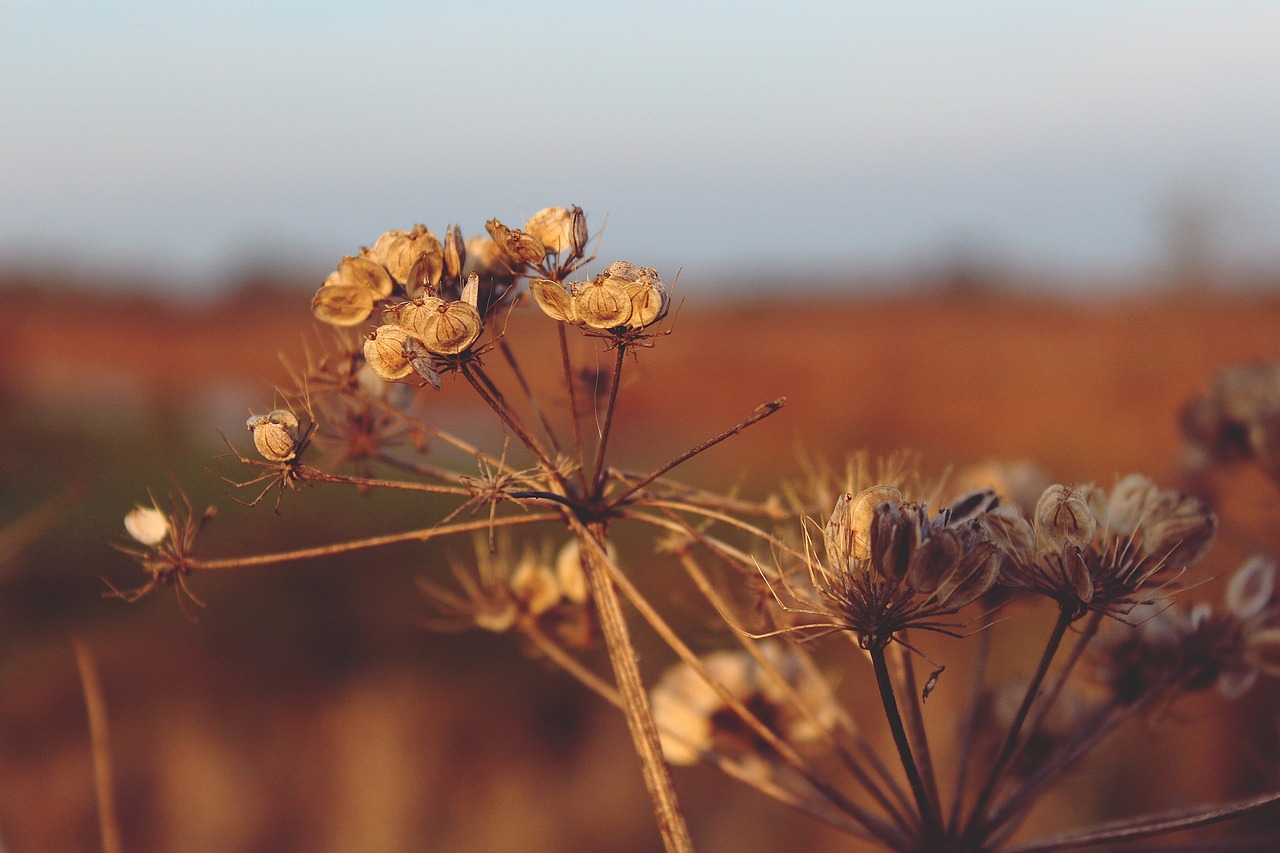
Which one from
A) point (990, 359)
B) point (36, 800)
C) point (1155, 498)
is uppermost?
point (1155, 498)

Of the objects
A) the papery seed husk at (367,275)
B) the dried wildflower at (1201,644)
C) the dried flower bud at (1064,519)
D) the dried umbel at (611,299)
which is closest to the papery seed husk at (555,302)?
the dried umbel at (611,299)

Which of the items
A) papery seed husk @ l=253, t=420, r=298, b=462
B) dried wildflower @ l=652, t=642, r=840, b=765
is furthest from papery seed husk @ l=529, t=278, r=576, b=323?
dried wildflower @ l=652, t=642, r=840, b=765

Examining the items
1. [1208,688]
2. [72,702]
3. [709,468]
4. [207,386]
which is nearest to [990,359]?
[709,468]

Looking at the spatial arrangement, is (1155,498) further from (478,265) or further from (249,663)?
(249,663)

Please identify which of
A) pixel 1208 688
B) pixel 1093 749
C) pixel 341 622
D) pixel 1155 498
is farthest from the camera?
pixel 341 622

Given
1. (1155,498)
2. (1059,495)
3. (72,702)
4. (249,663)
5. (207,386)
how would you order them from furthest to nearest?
1. (207,386)
2. (249,663)
3. (72,702)
4. (1155,498)
5. (1059,495)

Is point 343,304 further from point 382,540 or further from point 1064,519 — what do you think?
point 1064,519

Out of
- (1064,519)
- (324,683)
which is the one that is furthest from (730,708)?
(324,683)

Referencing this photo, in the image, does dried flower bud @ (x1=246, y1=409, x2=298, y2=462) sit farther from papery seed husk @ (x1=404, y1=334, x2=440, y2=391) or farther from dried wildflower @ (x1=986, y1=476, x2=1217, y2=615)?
dried wildflower @ (x1=986, y1=476, x2=1217, y2=615)
